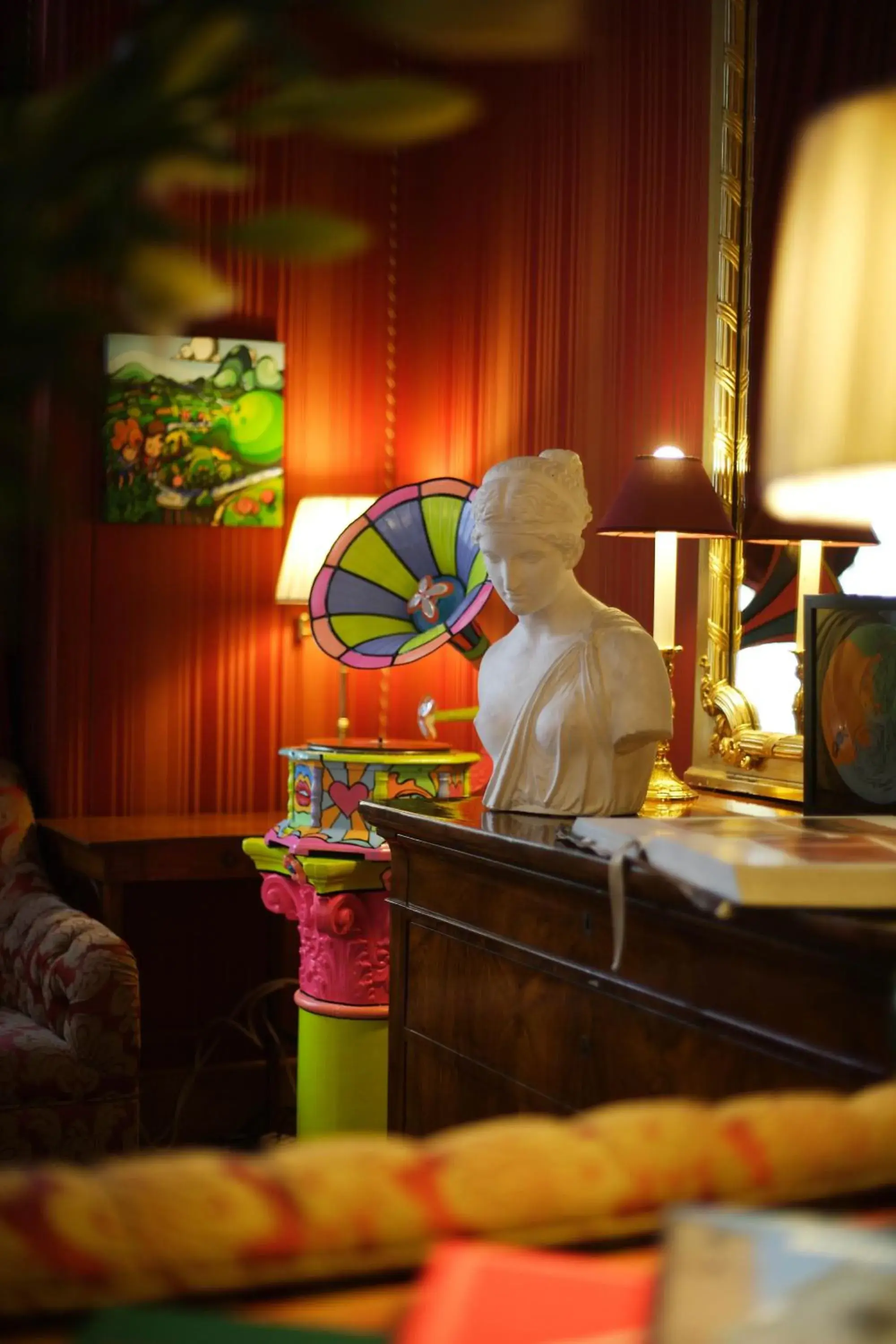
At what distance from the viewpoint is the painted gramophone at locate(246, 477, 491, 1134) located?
2.87 meters

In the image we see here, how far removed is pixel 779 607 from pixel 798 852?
1422 millimetres

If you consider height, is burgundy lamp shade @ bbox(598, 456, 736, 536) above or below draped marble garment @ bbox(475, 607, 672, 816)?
above

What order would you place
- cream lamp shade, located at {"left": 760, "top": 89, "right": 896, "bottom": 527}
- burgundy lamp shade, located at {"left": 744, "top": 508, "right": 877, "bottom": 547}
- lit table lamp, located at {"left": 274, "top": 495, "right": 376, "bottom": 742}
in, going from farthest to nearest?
lit table lamp, located at {"left": 274, "top": 495, "right": 376, "bottom": 742}, burgundy lamp shade, located at {"left": 744, "top": 508, "right": 877, "bottom": 547}, cream lamp shade, located at {"left": 760, "top": 89, "right": 896, "bottom": 527}

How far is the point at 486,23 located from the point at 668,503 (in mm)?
2029

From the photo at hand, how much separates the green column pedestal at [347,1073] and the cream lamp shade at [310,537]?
1153mm

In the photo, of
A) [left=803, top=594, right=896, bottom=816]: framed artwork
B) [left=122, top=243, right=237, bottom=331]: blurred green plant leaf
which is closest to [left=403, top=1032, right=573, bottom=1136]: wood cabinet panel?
[left=803, top=594, right=896, bottom=816]: framed artwork

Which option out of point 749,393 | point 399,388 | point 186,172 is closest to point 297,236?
point 186,172

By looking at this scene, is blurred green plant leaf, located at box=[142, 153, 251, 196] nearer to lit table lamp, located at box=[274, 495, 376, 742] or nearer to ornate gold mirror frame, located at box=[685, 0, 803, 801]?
ornate gold mirror frame, located at box=[685, 0, 803, 801]

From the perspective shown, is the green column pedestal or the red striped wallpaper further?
the red striped wallpaper

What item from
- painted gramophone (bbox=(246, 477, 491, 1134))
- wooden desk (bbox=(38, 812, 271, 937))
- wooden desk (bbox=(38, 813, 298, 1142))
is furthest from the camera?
wooden desk (bbox=(38, 813, 298, 1142))

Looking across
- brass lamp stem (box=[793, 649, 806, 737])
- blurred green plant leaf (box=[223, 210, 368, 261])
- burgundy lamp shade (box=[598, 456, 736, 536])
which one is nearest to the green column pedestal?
brass lamp stem (box=[793, 649, 806, 737])

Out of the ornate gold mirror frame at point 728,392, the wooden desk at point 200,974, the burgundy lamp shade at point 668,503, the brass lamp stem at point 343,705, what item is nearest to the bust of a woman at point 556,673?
the burgundy lamp shade at point 668,503

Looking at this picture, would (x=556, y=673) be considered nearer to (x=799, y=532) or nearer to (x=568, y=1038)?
(x=568, y=1038)

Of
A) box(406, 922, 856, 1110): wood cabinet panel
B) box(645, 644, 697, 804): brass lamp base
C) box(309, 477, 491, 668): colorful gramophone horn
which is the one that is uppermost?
box(309, 477, 491, 668): colorful gramophone horn
